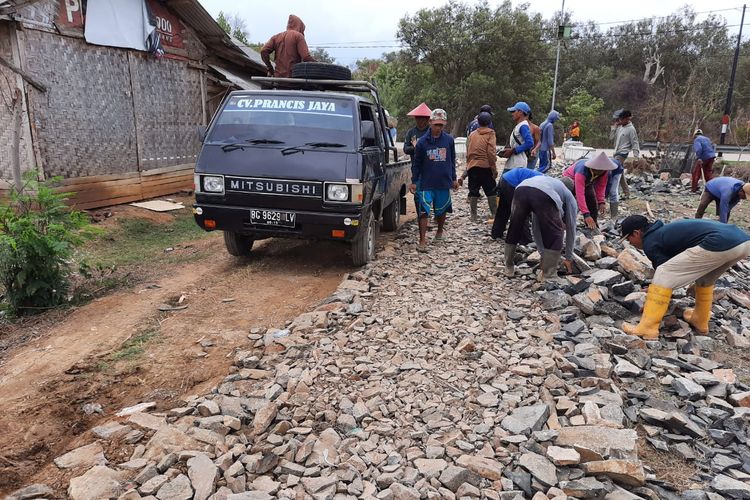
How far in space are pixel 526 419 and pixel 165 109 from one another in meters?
10.0

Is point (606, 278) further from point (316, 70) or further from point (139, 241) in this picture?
point (139, 241)

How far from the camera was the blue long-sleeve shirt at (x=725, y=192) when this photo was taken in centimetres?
696

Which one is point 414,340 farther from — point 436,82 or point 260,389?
point 436,82

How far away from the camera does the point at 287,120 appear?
5660 millimetres

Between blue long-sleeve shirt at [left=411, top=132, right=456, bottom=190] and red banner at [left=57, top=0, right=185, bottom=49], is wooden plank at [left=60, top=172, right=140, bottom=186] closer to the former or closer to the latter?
red banner at [left=57, top=0, right=185, bottom=49]

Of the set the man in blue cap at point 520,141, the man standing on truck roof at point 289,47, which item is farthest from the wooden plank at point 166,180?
the man in blue cap at point 520,141

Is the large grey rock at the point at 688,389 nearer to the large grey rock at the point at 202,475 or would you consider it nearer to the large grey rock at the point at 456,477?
the large grey rock at the point at 456,477

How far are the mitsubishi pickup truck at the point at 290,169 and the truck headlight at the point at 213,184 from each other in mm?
10

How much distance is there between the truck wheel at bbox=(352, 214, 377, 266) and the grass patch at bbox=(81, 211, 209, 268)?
8.01 feet

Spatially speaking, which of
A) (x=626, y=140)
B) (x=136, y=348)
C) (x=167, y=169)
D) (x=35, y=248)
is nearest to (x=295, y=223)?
(x=136, y=348)

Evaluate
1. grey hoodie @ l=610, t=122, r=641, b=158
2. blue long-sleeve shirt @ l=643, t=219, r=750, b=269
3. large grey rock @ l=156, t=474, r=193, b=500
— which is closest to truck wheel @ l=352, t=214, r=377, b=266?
blue long-sleeve shirt @ l=643, t=219, r=750, b=269

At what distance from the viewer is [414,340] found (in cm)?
407

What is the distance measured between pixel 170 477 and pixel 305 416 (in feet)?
2.66

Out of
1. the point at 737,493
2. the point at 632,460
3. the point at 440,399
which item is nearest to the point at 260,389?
the point at 440,399
